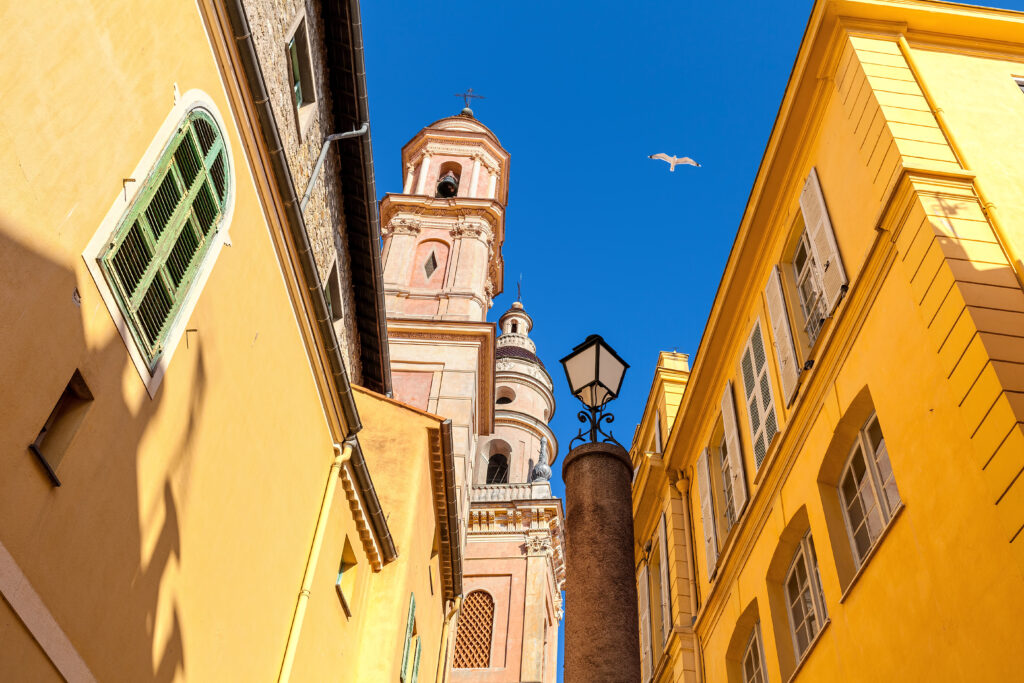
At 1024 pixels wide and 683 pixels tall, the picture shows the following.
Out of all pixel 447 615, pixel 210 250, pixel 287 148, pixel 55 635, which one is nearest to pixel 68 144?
pixel 210 250

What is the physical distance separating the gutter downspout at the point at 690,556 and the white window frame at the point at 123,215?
28.9 feet

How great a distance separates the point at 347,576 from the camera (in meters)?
12.3

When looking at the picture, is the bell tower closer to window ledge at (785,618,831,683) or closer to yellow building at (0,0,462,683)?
yellow building at (0,0,462,683)

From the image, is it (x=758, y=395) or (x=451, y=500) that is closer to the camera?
(x=758, y=395)

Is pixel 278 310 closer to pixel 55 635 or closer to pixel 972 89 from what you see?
pixel 55 635

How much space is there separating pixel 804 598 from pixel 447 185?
974 inches

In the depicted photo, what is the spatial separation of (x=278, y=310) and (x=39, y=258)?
4.18m

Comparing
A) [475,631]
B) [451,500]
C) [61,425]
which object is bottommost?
[61,425]

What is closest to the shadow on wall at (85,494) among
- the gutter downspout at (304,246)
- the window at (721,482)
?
the gutter downspout at (304,246)

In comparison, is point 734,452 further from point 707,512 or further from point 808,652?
point 808,652

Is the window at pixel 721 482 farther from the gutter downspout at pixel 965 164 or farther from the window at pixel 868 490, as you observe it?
the gutter downspout at pixel 965 164

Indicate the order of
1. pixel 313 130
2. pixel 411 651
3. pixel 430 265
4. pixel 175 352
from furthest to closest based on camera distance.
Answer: pixel 430 265, pixel 411 651, pixel 313 130, pixel 175 352

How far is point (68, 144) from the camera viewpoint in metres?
5.40

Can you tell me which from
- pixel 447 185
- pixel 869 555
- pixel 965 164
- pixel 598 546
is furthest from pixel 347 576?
pixel 447 185
